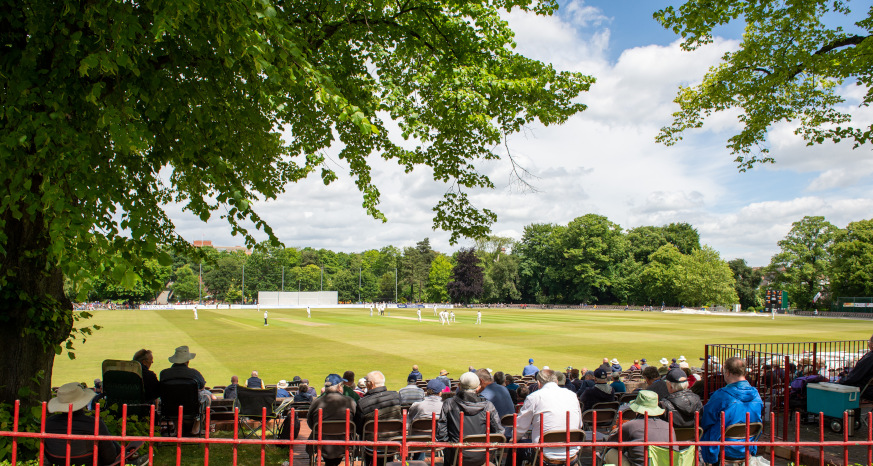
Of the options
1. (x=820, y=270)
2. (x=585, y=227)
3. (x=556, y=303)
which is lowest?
(x=556, y=303)

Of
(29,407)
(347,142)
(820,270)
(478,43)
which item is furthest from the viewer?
(820,270)

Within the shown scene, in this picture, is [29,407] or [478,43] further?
[478,43]

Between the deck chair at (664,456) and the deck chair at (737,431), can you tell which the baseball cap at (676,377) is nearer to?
the deck chair at (737,431)

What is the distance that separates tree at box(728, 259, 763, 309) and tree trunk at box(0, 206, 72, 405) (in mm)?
108061

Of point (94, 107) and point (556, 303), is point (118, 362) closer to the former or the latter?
point (94, 107)

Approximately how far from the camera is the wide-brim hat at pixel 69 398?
495cm

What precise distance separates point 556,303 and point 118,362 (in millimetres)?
99617

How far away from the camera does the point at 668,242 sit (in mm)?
100750

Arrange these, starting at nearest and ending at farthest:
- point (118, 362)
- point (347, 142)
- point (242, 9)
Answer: point (242, 9), point (118, 362), point (347, 142)

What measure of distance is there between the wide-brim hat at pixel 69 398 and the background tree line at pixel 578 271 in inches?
2590

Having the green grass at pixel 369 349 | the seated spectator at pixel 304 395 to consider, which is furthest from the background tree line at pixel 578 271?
the seated spectator at pixel 304 395

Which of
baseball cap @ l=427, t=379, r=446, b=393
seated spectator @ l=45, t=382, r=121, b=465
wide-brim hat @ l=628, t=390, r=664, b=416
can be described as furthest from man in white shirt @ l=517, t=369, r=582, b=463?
seated spectator @ l=45, t=382, r=121, b=465

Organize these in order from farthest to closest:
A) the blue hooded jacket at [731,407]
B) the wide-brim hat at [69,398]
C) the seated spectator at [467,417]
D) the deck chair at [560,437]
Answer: the blue hooded jacket at [731,407], the seated spectator at [467,417], the deck chair at [560,437], the wide-brim hat at [69,398]

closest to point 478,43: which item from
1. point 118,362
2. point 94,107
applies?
point 94,107
